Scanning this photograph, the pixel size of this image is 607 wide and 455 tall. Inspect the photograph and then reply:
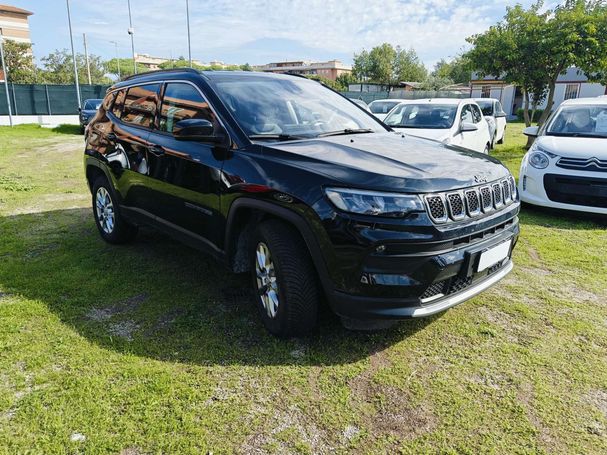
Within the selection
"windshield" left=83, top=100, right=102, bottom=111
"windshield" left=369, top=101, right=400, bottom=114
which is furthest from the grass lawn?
"windshield" left=83, top=100, right=102, bottom=111

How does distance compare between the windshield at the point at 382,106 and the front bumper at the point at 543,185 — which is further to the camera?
the windshield at the point at 382,106

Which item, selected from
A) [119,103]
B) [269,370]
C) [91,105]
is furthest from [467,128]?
[91,105]

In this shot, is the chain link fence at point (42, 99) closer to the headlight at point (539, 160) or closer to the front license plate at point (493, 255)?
the headlight at point (539, 160)

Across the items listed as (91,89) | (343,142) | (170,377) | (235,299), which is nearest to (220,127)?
(343,142)

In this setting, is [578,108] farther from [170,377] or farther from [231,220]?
[170,377]

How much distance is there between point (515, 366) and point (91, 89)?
28.4 meters

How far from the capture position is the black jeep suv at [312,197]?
8.45 ft

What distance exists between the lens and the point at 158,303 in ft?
12.1

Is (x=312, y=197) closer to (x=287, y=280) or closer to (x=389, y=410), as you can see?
(x=287, y=280)

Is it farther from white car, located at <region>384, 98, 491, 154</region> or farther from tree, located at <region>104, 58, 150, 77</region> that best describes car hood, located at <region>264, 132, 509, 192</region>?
tree, located at <region>104, 58, 150, 77</region>

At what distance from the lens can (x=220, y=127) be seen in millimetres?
3316

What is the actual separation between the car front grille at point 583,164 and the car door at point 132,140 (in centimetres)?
517

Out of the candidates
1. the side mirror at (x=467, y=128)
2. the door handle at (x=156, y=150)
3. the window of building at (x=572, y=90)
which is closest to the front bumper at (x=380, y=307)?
the door handle at (x=156, y=150)

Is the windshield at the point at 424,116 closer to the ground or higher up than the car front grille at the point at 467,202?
higher up
